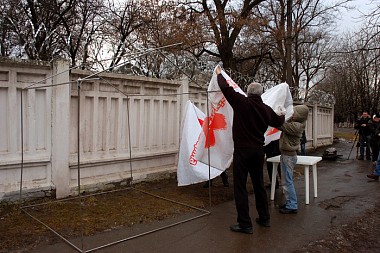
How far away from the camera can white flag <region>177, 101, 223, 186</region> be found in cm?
679

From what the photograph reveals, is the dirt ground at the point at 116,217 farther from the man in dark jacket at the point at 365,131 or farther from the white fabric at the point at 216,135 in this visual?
the man in dark jacket at the point at 365,131

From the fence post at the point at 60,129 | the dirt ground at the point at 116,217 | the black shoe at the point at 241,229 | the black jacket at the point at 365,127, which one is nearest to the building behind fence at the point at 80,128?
the fence post at the point at 60,129

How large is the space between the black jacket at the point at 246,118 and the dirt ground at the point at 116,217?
1.59m

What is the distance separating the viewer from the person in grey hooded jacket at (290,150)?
19.2 feet

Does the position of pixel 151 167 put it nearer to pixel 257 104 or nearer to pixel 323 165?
pixel 257 104

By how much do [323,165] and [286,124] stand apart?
21.7ft

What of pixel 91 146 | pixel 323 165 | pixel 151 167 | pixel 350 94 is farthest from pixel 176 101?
pixel 350 94

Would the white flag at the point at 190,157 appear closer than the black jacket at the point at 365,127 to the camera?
Yes

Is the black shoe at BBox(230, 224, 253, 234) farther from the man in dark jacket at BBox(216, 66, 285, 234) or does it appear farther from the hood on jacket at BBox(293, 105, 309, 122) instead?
the hood on jacket at BBox(293, 105, 309, 122)

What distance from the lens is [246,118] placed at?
15.9 ft

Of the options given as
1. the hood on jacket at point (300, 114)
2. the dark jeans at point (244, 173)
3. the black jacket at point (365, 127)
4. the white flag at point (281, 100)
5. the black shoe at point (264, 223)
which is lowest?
the black shoe at point (264, 223)

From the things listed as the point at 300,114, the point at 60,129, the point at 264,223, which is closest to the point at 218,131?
the point at 300,114

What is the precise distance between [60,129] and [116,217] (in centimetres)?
195

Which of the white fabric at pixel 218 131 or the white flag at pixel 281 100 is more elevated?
the white flag at pixel 281 100
